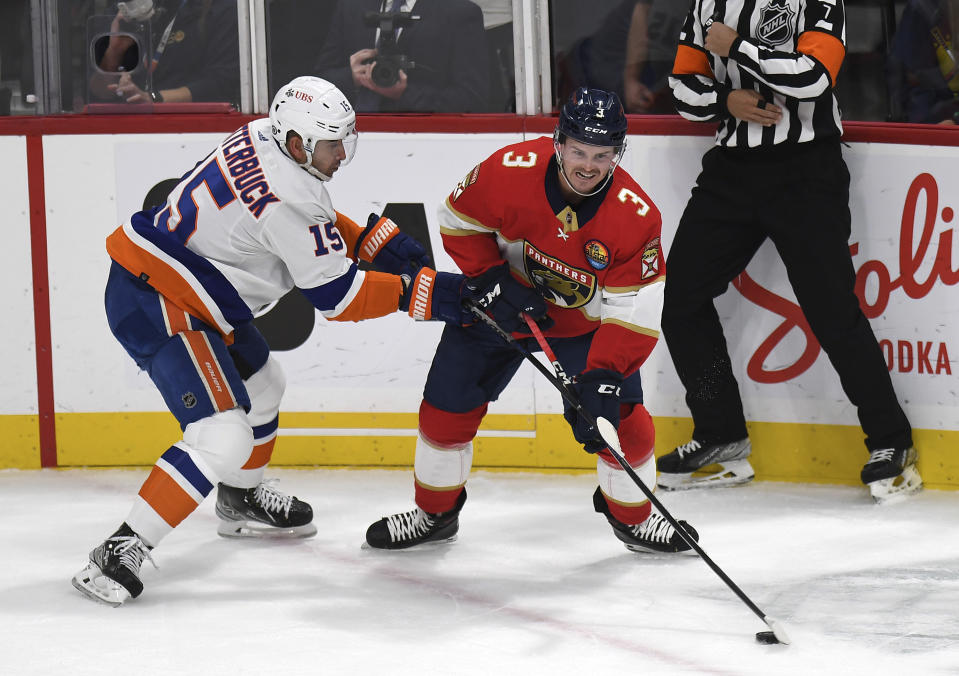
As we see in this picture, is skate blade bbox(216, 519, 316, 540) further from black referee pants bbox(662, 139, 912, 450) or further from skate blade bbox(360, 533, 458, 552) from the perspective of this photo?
black referee pants bbox(662, 139, 912, 450)

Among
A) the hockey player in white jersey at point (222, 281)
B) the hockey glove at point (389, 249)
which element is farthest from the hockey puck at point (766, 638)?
the hockey glove at point (389, 249)

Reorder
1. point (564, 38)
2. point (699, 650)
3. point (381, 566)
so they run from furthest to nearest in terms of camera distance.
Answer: point (564, 38) < point (381, 566) < point (699, 650)

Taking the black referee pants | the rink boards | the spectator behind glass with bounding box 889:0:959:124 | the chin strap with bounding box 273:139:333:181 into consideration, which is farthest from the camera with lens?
the spectator behind glass with bounding box 889:0:959:124

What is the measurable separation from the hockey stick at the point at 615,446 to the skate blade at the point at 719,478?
763 mm

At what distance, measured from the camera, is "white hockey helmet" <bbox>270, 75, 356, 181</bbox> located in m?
2.94

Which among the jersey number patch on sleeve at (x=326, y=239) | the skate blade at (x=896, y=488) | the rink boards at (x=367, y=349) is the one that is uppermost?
the jersey number patch on sleeve at (x=326, y=239)

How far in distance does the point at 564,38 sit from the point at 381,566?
173 centimetres

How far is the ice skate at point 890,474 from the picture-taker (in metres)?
3.59

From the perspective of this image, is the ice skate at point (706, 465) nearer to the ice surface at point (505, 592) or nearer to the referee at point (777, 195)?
the ice surface at point (505, 592)

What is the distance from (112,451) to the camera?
13.5ft

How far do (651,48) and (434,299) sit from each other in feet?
4.68

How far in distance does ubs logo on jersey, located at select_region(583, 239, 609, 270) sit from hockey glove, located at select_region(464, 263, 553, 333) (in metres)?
0.16

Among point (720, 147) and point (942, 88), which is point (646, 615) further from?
point (942, 88)

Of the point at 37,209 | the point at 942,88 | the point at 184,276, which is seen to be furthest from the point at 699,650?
the point at 37,209
